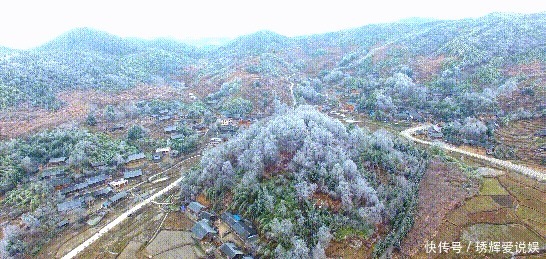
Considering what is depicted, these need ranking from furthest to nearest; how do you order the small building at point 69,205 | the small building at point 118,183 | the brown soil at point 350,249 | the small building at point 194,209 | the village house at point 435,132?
the village house at point 435,132 → the small building at point 118,183 → the small building at point 69,205 → the small building at point 194,209 → the brown soil at point 350,249

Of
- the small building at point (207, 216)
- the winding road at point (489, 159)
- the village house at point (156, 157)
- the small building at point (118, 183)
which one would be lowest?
the winding road at point (489, 159)

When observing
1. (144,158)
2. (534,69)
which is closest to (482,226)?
(144,158)

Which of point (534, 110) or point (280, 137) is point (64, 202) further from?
point (534, 110)

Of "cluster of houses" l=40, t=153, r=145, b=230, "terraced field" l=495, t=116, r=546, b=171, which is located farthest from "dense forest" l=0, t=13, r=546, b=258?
"cluster of houses" l=40, t=153, r=145, b=230

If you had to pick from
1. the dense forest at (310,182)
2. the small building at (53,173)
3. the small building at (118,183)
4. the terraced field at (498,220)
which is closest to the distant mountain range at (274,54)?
the small building at (53,173)

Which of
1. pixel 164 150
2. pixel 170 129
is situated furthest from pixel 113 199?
pixel 170 129

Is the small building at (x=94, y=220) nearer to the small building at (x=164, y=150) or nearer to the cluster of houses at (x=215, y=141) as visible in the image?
the small building at (x=164, y=150)
